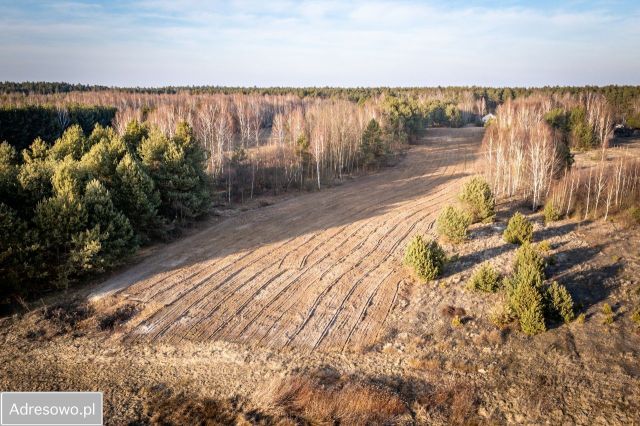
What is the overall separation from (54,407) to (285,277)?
9392 mm

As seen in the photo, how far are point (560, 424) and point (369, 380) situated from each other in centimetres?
474

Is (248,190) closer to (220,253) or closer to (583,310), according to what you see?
(220,253)

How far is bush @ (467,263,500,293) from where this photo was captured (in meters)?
16.1

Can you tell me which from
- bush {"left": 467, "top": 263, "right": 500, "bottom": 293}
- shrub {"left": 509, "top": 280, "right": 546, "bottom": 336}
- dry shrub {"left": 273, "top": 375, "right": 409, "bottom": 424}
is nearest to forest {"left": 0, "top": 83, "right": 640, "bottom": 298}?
bush {"left": 467, "top": 263, "right": 500, "bottom": 293}

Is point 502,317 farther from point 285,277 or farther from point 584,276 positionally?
point 285,277

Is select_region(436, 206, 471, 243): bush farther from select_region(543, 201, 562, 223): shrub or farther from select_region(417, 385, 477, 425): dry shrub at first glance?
select_region(417, 385, 477, 425): dry shrub

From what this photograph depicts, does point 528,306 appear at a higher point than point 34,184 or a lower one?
lower

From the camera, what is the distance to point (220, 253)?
21.3 m

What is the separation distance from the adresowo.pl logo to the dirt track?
2988 mm

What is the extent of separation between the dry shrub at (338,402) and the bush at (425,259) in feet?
22.3

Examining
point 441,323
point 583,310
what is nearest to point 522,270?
point 583,310

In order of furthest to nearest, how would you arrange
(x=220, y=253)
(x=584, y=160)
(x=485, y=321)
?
1. (x=584, y=160)
2. (x=220, y=253)
3. (x=485, y=321)

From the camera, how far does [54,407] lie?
36.7 feet

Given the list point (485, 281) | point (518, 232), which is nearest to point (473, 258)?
point (518, 232)
